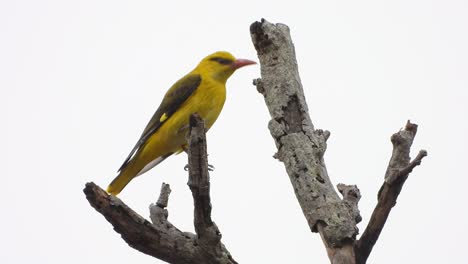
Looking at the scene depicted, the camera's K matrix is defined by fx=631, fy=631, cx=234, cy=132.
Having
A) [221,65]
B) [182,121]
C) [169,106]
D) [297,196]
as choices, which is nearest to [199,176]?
[297,196]

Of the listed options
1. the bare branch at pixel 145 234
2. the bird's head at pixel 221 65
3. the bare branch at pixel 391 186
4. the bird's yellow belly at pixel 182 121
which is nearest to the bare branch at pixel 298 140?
the bare branch at pixel 391 186

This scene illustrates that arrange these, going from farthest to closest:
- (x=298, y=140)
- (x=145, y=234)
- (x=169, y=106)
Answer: (x=169, y=106) < (x=298, y=140) < (x=145, y=234)

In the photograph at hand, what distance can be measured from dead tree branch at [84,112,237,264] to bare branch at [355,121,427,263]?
68 centimetres

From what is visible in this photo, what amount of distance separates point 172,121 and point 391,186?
2.77 m

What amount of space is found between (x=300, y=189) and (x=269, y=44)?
1.04 meters

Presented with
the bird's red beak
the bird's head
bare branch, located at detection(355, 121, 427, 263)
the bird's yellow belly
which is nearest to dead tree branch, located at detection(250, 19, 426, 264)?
bare branch, located at detection(355, 121, 427, 263)

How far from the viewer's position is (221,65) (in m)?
6.11

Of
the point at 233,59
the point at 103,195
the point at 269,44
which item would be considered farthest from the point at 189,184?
the point at 233,59

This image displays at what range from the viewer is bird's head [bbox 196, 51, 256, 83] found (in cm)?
596

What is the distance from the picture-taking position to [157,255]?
3.30 m

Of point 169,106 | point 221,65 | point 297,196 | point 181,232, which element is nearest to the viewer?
point 181,232

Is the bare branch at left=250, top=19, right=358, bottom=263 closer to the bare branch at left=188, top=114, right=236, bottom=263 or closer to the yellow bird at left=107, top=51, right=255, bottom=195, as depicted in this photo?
the bare branch at left=188, top=114, right=236, bottom=263

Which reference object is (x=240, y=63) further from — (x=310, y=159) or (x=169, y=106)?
(x=310, y=159)

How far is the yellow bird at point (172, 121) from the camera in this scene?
5488mm
